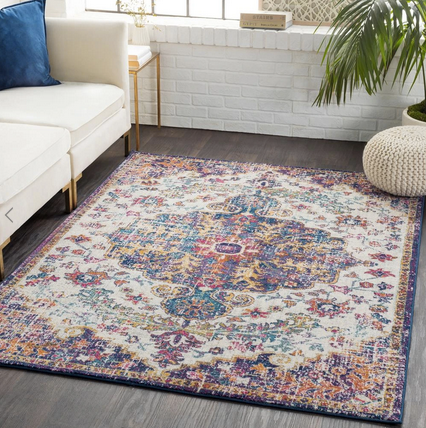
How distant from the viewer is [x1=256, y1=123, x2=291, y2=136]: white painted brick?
15.1ft

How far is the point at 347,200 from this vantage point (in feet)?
11.7

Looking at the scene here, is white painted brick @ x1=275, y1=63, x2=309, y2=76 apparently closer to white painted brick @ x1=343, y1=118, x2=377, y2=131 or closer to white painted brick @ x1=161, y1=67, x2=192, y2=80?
white painted brick @ x1=343, y1=118, x2=377, y2=131

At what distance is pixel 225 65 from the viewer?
4516mm

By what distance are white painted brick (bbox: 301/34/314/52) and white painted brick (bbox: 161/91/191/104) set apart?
2.84 feet

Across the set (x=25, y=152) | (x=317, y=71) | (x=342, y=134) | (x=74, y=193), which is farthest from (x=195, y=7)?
(x=25, y=152)

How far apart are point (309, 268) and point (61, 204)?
4.56 ft

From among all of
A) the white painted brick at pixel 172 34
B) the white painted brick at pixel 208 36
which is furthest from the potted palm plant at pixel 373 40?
the white painted brick at pixel 172 34

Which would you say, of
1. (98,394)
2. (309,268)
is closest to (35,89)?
(309,268)

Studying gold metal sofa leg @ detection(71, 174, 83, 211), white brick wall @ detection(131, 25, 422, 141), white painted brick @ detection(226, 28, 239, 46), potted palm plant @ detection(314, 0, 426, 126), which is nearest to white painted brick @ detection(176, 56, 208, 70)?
white brick wall @ detection(131, 25, 422, 141)

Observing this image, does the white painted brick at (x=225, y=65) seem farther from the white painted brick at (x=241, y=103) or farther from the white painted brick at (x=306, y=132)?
the white painted brick at (x=306, y=132)

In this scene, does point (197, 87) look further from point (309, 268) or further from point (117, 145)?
point (309, 268)

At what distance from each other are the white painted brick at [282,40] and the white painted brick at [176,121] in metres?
0.83

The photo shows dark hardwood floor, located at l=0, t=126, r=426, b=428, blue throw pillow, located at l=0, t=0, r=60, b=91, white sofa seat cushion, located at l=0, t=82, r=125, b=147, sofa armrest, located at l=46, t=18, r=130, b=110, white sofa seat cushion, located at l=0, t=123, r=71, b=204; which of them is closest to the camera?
dark hardwood floor, located at l=0, t=126, r=426, b=428

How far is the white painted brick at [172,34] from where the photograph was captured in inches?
176
